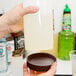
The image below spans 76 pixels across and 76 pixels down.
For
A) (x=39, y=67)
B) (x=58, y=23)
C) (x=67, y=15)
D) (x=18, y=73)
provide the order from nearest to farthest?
1. (x=39, y=67)
2. (x=18, y=73)
3. (x=67, y=15)
4. (x=58, y=23)

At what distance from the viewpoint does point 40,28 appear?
730 millimetres

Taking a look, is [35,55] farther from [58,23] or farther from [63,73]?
[58,23]

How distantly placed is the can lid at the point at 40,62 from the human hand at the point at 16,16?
0.21 metres

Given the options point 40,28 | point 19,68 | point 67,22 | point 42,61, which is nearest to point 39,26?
point 40,28

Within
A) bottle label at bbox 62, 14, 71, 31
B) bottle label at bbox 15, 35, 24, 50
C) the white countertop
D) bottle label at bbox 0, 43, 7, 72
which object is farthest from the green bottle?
bottle label at bbox 0, 43, 7, 72

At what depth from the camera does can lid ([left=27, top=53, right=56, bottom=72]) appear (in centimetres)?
73

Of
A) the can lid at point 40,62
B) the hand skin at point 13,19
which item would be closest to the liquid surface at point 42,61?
the can lid at point 40,62

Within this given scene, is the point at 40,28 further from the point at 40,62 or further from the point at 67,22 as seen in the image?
the point at 67,22

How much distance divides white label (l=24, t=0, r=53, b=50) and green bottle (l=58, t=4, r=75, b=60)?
1.64ft

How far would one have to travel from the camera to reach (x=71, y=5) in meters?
1.32

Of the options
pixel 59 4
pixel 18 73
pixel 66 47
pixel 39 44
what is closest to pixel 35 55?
pixel 39 44

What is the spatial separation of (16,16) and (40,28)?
0.22 metres

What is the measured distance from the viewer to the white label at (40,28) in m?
0.71

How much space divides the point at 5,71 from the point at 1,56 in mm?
104
